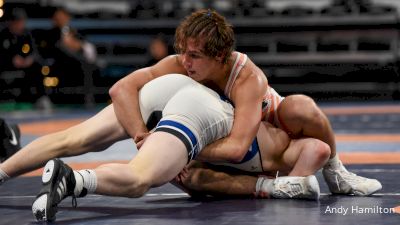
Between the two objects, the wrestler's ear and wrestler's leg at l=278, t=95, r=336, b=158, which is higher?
the wrestler's ear

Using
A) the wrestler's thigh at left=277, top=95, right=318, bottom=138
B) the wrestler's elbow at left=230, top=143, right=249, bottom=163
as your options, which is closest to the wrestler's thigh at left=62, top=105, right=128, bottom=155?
the wrestler's elbow at left=230, top=143, right=249, bottom=163

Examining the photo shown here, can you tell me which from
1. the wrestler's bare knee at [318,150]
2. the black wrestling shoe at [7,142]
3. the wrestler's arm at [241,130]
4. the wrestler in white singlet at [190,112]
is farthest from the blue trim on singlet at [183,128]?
the black wrestling shoe at [7,142]

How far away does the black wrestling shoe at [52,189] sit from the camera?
10.3ft

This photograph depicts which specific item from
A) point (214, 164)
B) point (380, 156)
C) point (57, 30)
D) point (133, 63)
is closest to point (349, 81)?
point (133, 63)

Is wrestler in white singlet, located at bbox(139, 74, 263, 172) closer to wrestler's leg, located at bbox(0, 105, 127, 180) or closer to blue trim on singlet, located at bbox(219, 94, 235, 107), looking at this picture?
blue trim on singlet, located at bbox(219, 94, 235, 107)

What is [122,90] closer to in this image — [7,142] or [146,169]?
[146,169]

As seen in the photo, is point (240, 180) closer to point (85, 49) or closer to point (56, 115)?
point (56, 115)

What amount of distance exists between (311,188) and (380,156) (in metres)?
2.29

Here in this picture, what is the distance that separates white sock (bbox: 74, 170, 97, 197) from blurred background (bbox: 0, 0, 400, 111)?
31.6 ft

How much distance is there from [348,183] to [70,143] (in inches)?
55.0

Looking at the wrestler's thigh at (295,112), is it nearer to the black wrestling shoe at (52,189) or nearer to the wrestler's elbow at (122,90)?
the wrestler's elbow at (122,90)

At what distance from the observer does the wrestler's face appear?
371cm

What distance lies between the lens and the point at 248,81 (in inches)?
148

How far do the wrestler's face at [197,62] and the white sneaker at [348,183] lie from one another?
806 mm
